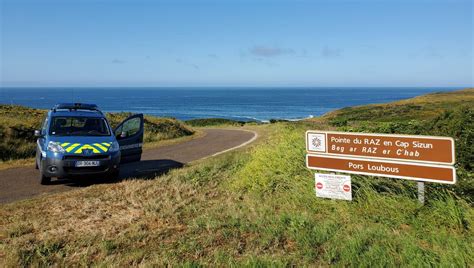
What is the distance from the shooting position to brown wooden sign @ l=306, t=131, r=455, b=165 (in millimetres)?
5539

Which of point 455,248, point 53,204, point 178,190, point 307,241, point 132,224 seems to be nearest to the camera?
point 455,248

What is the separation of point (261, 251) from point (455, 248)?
2163mm

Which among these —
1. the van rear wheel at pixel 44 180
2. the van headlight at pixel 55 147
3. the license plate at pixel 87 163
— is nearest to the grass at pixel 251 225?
the license plate at pixel 87 163

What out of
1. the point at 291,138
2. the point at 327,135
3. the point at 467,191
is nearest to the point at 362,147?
the point at 327,135

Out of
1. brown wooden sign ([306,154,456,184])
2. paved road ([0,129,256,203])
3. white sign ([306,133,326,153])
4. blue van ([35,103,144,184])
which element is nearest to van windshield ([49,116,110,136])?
blue van ([35,103,144,184])

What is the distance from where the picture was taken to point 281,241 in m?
5.05

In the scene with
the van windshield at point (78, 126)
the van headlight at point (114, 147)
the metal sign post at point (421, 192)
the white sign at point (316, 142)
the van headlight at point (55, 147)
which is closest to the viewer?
the metal sign post at point (421, 192)

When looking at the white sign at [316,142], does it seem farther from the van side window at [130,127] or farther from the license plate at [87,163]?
the van side window at [130,127]

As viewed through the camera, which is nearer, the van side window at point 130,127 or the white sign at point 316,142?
the white sign at point 316,142

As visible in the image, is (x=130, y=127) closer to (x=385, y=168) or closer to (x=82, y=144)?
(x=82, y=144)

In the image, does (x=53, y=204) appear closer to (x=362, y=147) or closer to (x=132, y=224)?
(x=132, y=224)

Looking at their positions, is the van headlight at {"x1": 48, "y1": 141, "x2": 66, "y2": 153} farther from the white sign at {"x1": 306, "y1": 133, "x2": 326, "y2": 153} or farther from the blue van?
the white sign at {"x1": 306, "y1": 133, "x2": 326, "y2": 153}

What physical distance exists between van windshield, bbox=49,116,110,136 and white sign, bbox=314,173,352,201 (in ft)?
18.8

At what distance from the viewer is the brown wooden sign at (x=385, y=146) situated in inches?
218
